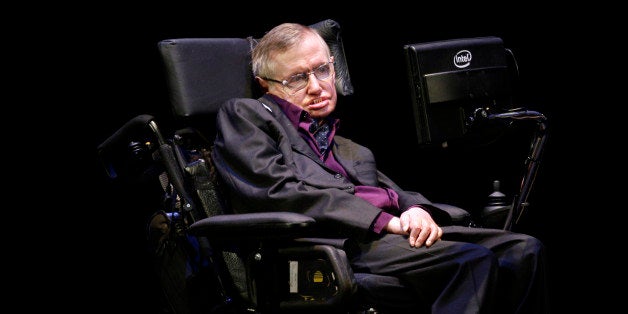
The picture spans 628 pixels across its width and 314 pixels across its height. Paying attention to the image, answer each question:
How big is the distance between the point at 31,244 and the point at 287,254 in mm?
1304

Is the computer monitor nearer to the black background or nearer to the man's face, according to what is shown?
the man's face

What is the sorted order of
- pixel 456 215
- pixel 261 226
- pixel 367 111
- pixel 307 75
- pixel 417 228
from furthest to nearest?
pixel 367 111, pixel 307 75, pixel 456 215, pixel 417 228, pixel 261 226

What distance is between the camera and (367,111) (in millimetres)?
3377

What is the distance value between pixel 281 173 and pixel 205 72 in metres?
0.46

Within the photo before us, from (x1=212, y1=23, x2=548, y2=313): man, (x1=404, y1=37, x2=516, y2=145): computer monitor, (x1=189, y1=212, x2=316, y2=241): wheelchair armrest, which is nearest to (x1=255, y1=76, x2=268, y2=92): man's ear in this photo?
(x1=212, y1=23, x2=548, y2=313): man

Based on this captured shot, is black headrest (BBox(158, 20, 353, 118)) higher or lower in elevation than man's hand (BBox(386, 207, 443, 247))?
higher

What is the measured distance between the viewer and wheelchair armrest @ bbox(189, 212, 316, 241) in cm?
184

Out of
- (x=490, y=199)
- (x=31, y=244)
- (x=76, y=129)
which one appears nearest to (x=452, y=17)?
(x=490, y=199)

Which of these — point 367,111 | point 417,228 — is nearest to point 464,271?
point 417,228

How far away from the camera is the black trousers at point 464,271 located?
2062mm

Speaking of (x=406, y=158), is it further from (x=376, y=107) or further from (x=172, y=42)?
(x=172, y=42)

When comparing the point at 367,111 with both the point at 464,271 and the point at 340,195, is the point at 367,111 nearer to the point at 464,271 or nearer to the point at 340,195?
the point at 340,195

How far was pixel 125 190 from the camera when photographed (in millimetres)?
2980

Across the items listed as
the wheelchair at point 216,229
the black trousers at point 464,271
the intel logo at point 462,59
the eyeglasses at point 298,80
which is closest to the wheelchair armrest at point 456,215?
the wheelchair at point 216,229
